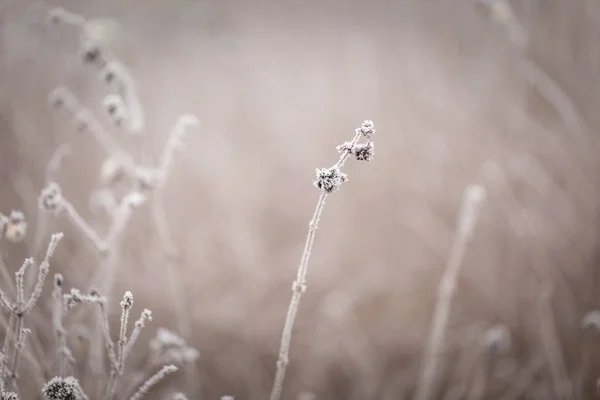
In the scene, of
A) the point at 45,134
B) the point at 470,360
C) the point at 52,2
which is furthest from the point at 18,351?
the point at 52,2

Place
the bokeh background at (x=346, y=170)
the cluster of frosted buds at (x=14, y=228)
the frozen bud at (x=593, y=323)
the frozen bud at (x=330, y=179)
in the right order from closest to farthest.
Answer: the frozen bud at (x=330, y=179) → the cluster of frosted buds at (x=14, y=228) → the frozen bud at (x=593, y=323) → the bokeh background at (x=346, y=170)

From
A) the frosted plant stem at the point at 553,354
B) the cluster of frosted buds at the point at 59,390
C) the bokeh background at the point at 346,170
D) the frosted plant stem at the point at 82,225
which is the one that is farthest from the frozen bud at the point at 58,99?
the frosted plant stem at the point at 553,354

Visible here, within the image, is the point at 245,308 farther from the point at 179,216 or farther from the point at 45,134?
the point at 45,134

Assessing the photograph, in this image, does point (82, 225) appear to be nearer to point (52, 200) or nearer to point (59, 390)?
point (52, 200)

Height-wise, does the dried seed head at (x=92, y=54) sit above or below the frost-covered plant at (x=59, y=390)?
above

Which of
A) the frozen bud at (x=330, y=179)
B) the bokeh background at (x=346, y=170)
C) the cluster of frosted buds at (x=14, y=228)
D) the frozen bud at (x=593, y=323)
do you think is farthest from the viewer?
the bokeh background at (x=346, y=170)

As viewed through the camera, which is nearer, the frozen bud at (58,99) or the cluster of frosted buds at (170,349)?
the cluster of frosted buds at (170,349)

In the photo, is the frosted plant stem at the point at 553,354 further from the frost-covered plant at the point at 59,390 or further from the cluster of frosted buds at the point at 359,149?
the frost-covered plant at the point at 59,390
